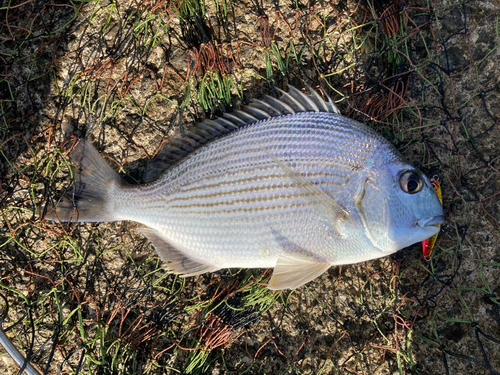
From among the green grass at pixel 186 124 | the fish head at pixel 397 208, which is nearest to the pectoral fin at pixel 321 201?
the fish head at pixel 397 208

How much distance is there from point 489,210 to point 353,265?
1.17 meters

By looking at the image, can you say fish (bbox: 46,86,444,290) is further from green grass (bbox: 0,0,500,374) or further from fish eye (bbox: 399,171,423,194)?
green grass (bbox: 0,0,500,374)

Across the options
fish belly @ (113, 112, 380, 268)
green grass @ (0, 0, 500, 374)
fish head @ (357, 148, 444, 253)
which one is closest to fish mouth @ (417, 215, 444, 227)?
fish head @ (357, 148, 444, 253)

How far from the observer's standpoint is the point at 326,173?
2238 millimetres

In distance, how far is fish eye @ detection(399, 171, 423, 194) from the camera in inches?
85.7

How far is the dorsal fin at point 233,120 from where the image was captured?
96.7 inches

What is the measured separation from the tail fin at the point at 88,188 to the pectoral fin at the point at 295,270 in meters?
1.28

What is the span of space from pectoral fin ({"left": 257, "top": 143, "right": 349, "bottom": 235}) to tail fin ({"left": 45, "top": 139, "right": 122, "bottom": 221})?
1.33 meters

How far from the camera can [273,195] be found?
227 cm

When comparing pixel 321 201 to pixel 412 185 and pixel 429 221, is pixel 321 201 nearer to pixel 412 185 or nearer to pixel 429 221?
pixel 412 185

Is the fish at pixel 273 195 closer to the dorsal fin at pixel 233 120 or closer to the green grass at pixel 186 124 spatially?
the dorsal fin at pixel 233 120

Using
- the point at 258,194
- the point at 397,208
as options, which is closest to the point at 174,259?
the point at 258,194

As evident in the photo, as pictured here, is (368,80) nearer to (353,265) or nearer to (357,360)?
(353,265)

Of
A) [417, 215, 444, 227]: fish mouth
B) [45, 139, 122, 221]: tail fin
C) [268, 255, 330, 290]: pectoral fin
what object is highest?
[45, 139, 122, 221]: tail fin
